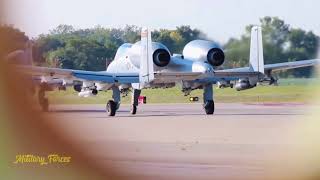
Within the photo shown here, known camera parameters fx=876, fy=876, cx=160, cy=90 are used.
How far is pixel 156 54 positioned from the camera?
6223 mm

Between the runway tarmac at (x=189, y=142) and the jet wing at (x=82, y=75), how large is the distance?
0.24m

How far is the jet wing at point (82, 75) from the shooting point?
6309mm

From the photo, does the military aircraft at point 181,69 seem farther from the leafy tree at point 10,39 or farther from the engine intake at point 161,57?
the leafy tree at point 10,39

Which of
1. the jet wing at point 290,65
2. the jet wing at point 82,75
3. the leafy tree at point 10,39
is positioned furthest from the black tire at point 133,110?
the jet wing at point 290,65

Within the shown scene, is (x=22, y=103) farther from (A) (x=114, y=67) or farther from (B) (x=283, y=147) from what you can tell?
(B) (x=283, y=147)

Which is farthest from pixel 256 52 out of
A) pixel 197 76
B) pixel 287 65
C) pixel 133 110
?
pixel 133 110

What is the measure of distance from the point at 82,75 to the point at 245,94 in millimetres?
1316

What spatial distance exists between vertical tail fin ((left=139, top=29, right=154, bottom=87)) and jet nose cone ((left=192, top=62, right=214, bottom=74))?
316 mm

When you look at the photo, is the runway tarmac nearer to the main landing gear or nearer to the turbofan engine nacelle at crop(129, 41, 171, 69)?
the main landing gear

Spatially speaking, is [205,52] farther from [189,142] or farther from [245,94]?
[189,142]

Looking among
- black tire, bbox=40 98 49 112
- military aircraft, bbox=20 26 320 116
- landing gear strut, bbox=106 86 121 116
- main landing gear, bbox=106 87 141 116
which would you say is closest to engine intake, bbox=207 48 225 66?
military aircraft, bbox=20 26 320 116

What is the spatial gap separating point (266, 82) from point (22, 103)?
68.7 inches

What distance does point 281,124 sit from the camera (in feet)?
20.6

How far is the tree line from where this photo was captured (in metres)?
5.94
